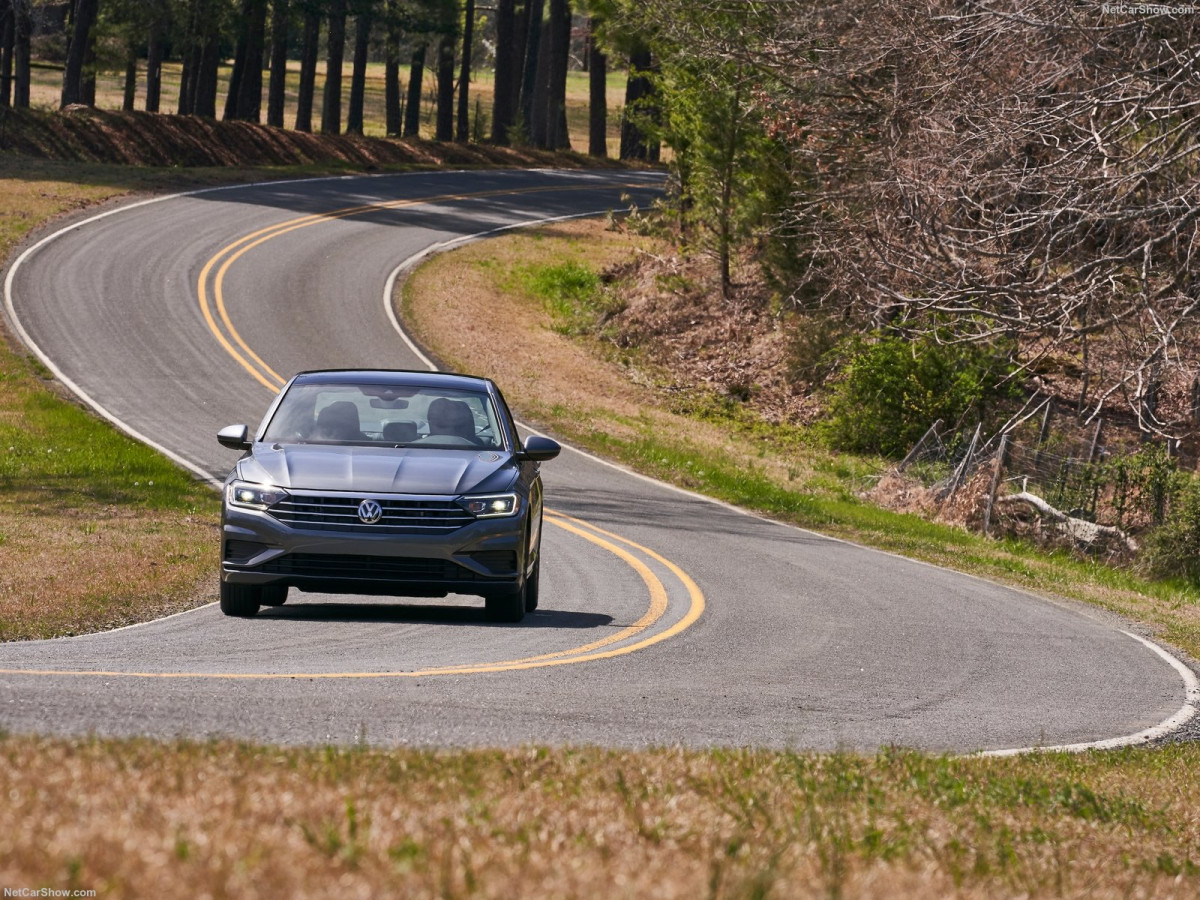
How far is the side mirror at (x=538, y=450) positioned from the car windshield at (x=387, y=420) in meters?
0.21

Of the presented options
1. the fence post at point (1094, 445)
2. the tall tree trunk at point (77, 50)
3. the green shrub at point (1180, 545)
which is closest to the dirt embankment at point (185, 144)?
the tall tree trunk at point (77, 50)

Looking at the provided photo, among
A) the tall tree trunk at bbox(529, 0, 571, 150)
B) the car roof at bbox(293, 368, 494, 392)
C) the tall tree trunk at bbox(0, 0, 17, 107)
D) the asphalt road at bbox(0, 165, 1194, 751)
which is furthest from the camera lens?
the tall tree trunk at bbox(529, 0, 571, 150)

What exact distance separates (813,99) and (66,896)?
28.2 meters

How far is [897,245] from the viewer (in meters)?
22.5

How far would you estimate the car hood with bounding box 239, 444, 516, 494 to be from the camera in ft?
34.2

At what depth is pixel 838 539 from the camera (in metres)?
20.5

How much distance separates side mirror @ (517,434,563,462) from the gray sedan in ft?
0.06

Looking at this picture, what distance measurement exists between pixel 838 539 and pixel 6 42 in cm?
5186

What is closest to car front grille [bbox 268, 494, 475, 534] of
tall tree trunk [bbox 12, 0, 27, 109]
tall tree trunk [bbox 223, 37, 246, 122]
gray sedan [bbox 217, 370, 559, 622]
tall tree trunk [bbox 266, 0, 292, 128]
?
gray sedan [bbox 217, 370, 559, 622]

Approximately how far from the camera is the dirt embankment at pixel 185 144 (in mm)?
50625

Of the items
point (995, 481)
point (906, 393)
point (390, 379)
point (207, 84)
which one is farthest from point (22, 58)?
point (390, 379)

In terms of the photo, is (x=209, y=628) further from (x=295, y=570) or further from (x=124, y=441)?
(x=124, y=441)

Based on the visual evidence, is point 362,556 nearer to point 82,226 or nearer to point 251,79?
point 82,226

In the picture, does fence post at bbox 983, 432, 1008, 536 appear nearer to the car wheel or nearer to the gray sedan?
the gray sedan
